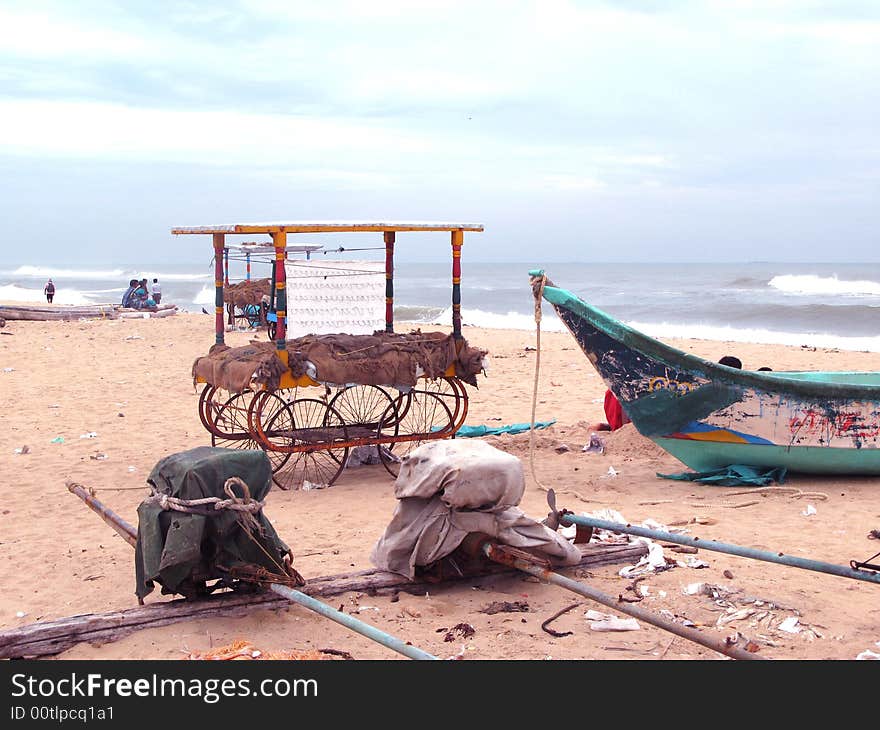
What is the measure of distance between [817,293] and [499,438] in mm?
43730

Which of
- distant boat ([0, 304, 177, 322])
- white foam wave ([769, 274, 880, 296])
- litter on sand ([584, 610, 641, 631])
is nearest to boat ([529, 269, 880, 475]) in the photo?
litter on sand ([584, 610, 641, 631])

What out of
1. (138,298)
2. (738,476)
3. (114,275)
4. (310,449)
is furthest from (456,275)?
(114,275)

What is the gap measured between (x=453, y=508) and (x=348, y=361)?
2.96 metres

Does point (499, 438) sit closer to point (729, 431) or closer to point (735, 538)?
point (729, 431)

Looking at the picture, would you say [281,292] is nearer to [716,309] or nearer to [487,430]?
[487,430]

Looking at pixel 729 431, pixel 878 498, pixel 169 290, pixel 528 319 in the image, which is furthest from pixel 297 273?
pixel 169 290

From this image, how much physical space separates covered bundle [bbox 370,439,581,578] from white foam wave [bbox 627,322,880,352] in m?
16.4

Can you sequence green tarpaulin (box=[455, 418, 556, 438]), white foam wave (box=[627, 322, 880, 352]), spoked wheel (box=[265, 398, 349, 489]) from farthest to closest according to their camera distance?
white foam wave (box=[627, 322, 880, 352]) < green tarpaulin (box=[455, 418, 556, 438]) < spoked wheel (box=[265, 398, 349, 489])

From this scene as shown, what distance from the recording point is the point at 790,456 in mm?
7520

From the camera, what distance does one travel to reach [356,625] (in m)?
3.69

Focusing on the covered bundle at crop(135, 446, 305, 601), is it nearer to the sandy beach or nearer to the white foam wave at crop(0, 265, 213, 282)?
the sandy beach

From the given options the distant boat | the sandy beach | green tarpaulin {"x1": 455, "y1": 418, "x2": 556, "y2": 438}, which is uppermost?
the distant boat

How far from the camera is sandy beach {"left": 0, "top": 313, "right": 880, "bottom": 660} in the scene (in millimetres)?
4223

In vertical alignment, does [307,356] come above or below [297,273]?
Answer: below
